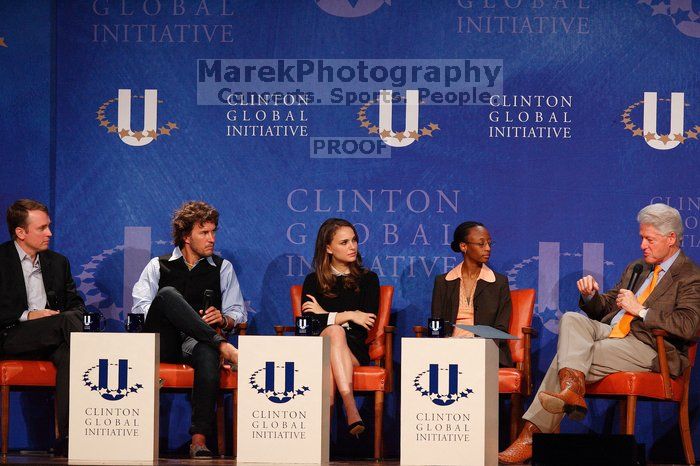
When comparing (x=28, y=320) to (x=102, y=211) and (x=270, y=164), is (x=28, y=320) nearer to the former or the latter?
(x=102, y=211)

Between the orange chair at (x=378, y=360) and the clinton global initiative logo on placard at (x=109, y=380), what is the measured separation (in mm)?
1255

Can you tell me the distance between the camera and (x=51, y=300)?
576 centimetres

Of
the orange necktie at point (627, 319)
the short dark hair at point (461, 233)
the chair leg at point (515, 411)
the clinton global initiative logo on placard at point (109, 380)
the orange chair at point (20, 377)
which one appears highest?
the short dark hair at point (461, 233)

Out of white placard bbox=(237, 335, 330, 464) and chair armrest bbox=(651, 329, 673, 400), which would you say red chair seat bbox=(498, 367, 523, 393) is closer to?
chair armrest bbox=(651, 329, 673, 400)

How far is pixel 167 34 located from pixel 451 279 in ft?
7.83

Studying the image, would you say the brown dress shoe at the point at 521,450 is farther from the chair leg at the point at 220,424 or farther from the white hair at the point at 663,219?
the chair leg at the point at 220,424

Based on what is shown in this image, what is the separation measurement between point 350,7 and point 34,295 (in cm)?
259

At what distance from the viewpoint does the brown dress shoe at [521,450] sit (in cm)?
507

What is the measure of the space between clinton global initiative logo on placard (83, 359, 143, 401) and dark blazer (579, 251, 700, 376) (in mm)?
2554

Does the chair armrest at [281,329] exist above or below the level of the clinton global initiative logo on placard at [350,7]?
below

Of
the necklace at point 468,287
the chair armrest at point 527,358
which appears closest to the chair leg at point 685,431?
the chair armrest at point 527,358

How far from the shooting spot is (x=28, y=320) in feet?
18.0

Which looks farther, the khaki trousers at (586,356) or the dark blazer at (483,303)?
the dark blazer at (483,303)

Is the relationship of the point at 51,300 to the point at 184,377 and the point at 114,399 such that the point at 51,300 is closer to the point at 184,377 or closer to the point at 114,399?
the point at 184,377
